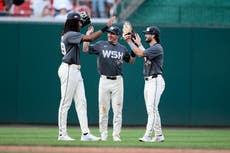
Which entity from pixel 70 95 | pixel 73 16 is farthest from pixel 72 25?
pixel 70 95

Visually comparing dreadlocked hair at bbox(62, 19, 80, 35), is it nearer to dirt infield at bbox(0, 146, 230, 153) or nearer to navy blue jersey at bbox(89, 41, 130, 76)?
navy blue jersey at bbox(89, 41, 130, 76)

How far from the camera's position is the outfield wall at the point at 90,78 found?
17094 millimetres

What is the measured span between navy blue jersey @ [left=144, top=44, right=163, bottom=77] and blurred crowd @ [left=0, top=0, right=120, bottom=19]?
573 centimetres

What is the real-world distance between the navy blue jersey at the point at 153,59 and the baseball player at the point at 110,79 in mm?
436

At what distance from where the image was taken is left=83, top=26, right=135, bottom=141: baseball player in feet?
38.7

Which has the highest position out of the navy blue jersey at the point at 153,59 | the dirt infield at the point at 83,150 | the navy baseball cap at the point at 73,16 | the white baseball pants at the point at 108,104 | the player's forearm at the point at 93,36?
the navy baseball cap at the point at 73,16

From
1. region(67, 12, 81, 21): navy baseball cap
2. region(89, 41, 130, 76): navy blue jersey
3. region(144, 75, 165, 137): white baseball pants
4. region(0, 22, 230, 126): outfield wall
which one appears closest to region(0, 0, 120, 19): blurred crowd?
region(0, 22, 230, 126): outfield wall

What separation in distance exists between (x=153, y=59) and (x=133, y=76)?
17.4 ft

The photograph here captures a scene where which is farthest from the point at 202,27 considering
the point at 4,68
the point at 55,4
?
the point at 4,68

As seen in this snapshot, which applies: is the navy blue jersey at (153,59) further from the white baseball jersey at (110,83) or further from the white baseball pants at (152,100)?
the white baseball jersey at (110,83)

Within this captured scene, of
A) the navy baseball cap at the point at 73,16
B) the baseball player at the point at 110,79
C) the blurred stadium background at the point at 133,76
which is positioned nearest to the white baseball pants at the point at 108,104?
the baseball player at the point at 110,79

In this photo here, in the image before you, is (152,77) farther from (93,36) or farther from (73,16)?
(73,16)

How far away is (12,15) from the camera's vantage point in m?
17.5

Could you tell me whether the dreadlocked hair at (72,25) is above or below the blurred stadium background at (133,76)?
above
